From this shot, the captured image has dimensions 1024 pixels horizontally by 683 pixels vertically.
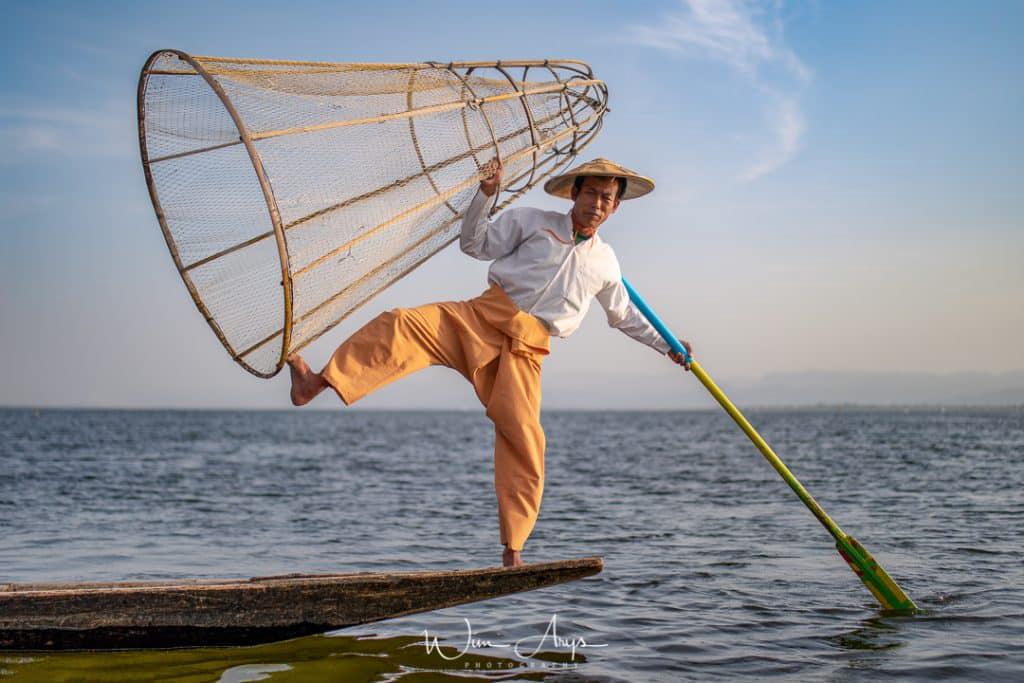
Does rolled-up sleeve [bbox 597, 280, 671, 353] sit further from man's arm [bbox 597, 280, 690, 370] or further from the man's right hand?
the man's right hand

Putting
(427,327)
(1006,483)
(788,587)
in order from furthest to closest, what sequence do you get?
(1006,483) < (788,587) < (427,327)

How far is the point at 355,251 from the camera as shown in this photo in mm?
4645

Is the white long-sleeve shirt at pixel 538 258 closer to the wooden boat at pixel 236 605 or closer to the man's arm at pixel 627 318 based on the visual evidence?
the man's arm at pixel 627 318

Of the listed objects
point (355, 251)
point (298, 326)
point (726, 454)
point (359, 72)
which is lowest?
point (726, 454)

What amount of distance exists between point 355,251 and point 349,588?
1852 millimetres

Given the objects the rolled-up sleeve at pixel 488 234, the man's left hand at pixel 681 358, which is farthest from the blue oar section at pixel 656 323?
the rolled-up sleeve at pixel 488 234

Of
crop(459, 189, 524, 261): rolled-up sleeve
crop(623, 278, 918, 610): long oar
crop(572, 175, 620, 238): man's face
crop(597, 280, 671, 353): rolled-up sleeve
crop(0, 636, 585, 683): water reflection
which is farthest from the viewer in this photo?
crop(623, 278, 918, 610): long oar

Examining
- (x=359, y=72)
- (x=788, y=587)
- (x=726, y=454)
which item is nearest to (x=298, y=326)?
(x=359, y=72)

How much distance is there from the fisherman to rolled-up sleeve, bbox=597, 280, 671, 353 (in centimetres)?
22

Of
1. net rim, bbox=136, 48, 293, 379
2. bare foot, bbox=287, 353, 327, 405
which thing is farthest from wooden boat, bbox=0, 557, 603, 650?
net rim, bbox=136, 48, 293, 379

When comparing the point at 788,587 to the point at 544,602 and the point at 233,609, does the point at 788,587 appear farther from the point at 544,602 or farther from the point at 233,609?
the point at 233,609

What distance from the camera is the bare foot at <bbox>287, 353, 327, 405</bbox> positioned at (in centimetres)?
Answer: 445

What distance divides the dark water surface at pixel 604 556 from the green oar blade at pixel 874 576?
0.14 metres

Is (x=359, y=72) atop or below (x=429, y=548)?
atop
